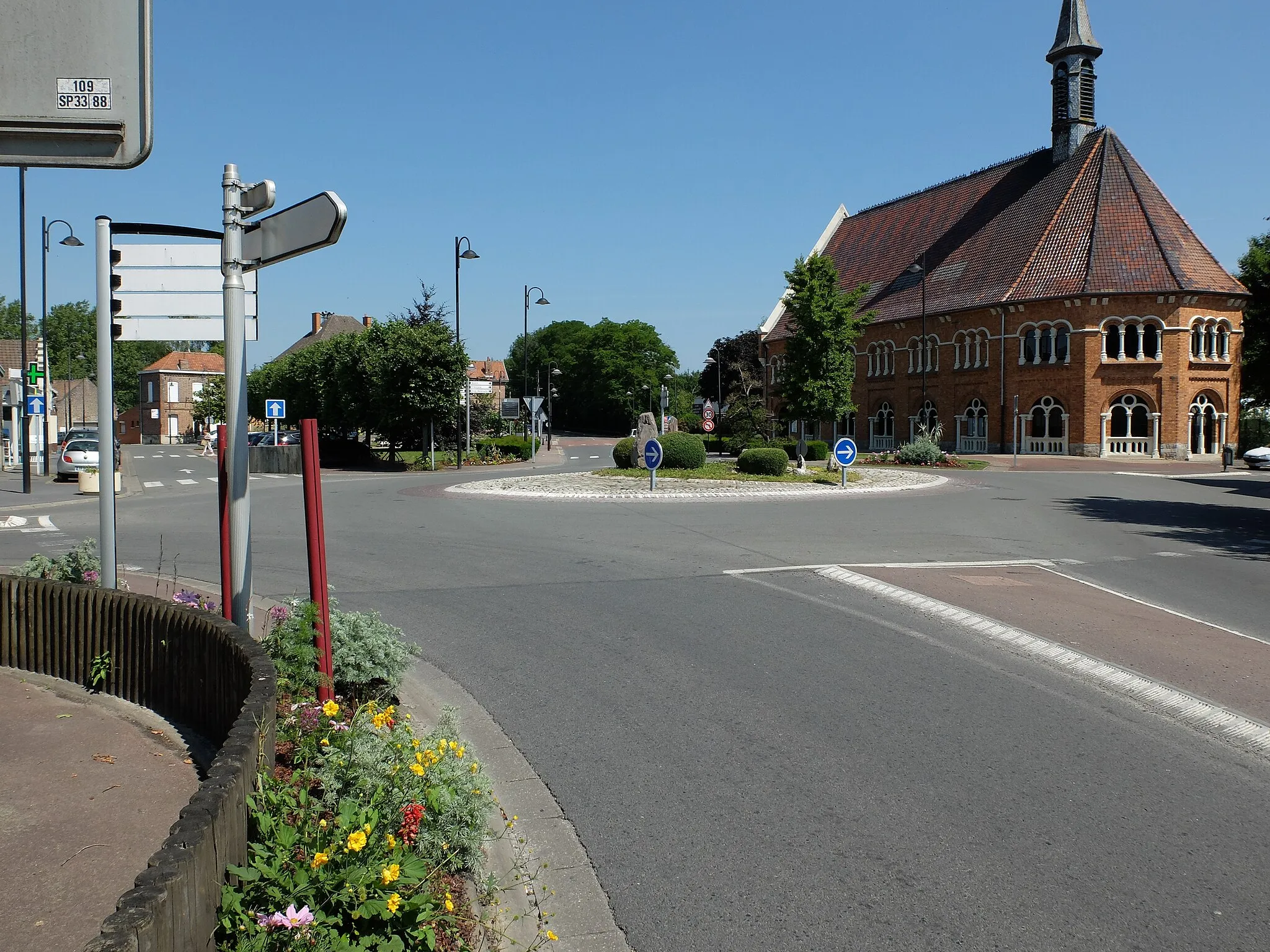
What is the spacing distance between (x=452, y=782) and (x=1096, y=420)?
166ft

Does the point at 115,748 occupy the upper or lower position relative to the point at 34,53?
lower

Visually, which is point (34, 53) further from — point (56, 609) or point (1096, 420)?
point (1096, 420)

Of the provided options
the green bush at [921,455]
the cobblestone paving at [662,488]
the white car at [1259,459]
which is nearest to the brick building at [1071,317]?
the green bush at [921,455]

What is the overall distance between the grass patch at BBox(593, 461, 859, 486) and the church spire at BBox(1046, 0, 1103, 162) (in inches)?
1332

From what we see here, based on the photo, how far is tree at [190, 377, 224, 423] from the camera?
Result: 89562mm

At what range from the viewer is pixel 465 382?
40.9 metres

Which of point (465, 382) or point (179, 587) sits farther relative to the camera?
point (465, 382)

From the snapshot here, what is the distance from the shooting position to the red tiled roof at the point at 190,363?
11362 centimetres

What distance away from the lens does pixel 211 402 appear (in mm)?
94688

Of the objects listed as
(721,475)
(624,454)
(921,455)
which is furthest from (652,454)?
(921,455)

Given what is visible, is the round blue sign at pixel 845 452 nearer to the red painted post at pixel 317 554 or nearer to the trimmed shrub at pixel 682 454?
the trimmed shrub at pixel 682 454

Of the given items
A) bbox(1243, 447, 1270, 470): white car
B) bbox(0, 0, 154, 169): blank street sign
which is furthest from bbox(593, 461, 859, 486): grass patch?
bbox(0, 0, 154, 169): blank street sign

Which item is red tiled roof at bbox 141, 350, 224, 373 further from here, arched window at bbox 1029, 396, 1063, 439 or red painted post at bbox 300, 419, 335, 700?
red painted post at bbox 300, 419, 335, 700

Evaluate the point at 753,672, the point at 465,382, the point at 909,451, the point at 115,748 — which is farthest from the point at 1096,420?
the point at 115,748
